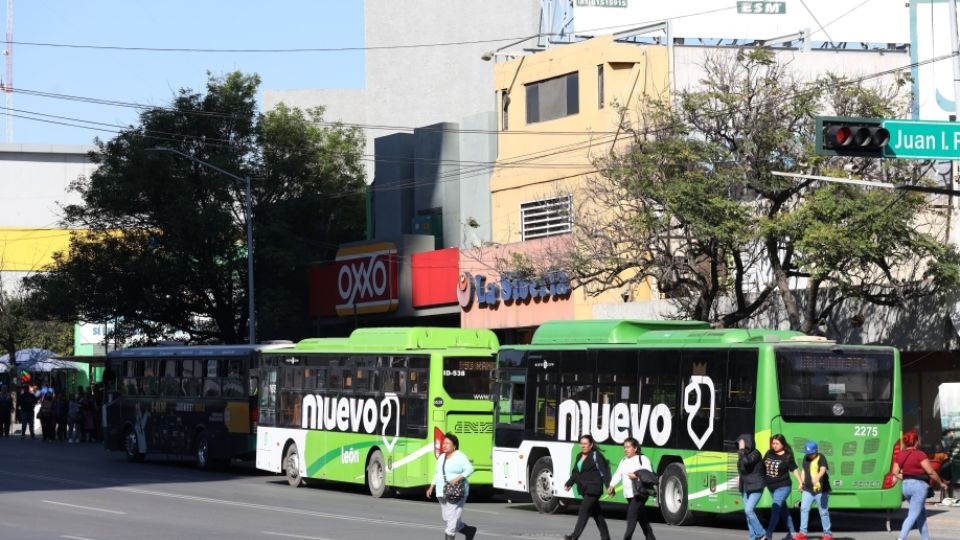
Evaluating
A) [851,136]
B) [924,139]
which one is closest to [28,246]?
[924,139]

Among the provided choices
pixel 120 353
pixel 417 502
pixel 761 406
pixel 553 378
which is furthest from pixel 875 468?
pixel 120 353

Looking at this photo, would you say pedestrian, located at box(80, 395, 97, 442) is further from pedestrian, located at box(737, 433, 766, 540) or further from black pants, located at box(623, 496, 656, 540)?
pedestrian, located at box(737, 433, 766, 540)

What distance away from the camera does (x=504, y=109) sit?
45.8 metres

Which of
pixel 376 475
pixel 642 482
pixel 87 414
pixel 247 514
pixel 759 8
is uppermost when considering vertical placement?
pixel 759 8

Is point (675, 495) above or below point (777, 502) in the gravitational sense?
below

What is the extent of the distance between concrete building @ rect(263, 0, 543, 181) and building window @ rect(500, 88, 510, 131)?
61.1 feet

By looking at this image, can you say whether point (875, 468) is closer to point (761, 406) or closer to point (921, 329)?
point (761, 406)

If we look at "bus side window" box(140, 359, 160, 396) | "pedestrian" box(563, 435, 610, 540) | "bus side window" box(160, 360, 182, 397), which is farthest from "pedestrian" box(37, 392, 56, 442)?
"pedestrian" box(563, 435, 610, 540)

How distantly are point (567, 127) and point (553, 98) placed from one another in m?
1.35

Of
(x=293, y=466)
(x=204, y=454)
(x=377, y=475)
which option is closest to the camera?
(x=377, y=475)

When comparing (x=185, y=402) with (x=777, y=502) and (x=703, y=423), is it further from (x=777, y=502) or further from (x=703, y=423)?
(x=777, y=502)

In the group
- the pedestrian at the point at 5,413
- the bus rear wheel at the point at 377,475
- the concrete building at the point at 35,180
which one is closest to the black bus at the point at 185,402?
the bus rear wheel at the point at 377,475

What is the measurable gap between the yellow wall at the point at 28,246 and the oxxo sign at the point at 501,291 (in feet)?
171

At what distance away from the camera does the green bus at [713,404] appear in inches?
875
